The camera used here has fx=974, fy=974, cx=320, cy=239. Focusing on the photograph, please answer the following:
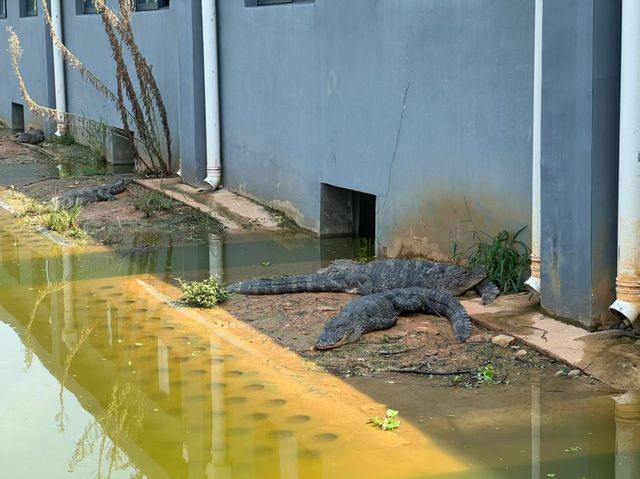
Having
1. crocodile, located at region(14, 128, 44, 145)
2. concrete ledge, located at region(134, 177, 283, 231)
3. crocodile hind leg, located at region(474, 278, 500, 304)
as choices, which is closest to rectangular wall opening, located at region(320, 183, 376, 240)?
concrete ledge, located at region(134, 177, 283, 231)

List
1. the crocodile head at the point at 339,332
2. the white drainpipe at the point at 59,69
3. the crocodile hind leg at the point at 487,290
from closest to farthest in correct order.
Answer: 1. the crocodile head at the point at 339,332
2. the crocodile hind leg at the point at 487,290
3. the white drainpipe at the point at 59,69

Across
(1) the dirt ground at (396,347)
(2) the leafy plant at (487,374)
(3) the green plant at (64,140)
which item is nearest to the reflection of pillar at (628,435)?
(1) the dirt ground at (396,347)

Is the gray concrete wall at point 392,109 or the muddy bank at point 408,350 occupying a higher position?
the gray concrete wall at point 392,109

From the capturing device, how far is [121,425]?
5.08 meters

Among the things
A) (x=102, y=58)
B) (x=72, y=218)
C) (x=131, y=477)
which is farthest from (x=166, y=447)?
(x=102, y=58)

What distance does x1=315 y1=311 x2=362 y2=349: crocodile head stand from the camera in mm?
6105

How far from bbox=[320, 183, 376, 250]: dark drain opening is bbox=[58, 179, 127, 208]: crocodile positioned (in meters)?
3.07

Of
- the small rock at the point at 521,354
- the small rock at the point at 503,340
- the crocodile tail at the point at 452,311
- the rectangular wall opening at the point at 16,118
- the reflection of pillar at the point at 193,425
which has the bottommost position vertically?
the reflection of pillar at the point at 193,425

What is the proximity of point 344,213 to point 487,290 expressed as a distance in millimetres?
3014

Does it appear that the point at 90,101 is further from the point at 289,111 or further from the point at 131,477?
the point at 131,477

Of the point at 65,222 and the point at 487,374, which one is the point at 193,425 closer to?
the point at 487,374

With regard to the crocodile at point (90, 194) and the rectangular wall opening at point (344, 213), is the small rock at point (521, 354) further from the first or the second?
the crocodile at point (90, 194)

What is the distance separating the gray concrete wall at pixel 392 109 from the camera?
7.16 m

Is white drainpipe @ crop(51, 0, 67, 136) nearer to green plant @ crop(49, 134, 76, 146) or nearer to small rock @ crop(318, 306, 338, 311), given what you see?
green plant @ crop(49, 134, 76, 146)
